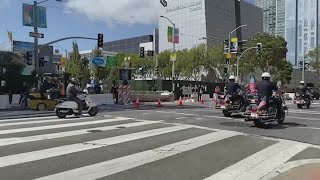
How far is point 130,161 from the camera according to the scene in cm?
895

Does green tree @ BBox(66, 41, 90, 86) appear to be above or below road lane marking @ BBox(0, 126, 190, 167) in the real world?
above

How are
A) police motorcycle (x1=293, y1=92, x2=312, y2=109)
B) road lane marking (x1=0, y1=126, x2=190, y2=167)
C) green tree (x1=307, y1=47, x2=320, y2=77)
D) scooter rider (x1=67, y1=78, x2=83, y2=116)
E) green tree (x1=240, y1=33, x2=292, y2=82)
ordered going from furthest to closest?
green tree (x1=307, y1=47, x2=320, y2=77) < green tree (x1=240, y1=33, x2=292, y2=82) < police motorcycle (x1=293, y1=92, x2=312, y2=109) < scooter rider (x1=67, y1=78, x2=83, y2=116) < road lane marking (x1=0, y1=126, x2=190, y2=167)

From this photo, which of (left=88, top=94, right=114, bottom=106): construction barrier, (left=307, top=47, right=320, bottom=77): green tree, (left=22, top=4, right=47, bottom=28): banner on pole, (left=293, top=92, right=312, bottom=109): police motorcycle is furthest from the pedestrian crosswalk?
(left=307, top=47, right=320, bottom=77): green tree

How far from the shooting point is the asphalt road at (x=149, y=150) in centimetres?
802

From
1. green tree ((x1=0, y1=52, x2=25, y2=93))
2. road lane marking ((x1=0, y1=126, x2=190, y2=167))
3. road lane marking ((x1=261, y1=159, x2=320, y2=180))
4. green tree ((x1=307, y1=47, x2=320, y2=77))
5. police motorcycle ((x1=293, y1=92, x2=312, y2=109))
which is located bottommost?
road lane marking ((x1=261, y1=159, x2=320, y2=180))

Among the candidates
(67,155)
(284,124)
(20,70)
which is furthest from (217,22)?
(67,155)

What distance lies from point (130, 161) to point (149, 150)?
4.59 ft

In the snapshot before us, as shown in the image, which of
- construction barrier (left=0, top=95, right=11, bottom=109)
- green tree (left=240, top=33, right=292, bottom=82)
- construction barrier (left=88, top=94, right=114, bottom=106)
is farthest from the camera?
green tree (left=240, top=33, right=292, bottom=82)

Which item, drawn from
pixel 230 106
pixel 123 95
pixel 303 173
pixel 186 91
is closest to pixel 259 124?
pixel 230 106

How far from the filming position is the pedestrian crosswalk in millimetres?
7977

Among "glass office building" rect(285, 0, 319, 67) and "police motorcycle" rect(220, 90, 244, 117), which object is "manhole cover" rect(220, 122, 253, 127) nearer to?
"police motorcycle" rect(220, 90, 244, 117)

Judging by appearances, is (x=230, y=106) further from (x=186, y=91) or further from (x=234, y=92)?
(x=186, y=91)

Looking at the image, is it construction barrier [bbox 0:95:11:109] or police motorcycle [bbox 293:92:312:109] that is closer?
construction barrier [bbox 0:95:11:109]

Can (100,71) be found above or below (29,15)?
below
